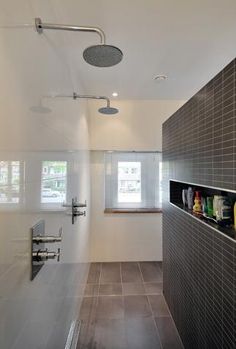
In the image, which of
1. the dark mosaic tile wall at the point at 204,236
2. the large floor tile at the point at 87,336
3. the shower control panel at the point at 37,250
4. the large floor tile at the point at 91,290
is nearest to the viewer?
the shower control panel at the point at 37,250

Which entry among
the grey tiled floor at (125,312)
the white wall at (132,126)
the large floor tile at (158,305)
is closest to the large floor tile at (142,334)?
the grey tiled floor at (125,312)

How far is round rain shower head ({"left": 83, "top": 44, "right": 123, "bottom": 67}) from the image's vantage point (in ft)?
3.46

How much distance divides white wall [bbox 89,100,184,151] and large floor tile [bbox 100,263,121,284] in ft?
5.74

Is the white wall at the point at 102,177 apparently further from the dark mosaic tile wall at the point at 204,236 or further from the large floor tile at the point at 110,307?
the dark mosaic tile wall at the point at 204,236

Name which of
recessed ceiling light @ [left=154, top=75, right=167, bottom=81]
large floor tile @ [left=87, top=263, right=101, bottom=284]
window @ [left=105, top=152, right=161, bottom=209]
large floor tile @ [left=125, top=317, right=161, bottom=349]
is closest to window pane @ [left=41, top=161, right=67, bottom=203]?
large floor tile @ [left=125, top=317, right=161, bottom=349]

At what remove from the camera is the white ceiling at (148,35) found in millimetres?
1407

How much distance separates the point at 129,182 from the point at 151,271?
1.33m

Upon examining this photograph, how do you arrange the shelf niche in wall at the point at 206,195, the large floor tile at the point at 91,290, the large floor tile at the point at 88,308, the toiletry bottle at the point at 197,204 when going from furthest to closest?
the large floor tile at the point at 91,290 → the large floor tile at the point at 88,308 → the toiletry bottle at the point at 197,204 → the shelf niche in wall at the point at 206,195

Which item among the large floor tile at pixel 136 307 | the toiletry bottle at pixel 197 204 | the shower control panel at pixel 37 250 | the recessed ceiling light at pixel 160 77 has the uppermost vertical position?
the recessed ceiling light at pixel 160 77

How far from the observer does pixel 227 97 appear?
1.14m

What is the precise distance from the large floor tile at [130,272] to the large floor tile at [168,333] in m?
0.81

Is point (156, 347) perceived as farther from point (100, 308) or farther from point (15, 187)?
point (15, 187)

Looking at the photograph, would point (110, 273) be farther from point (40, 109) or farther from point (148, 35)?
point (148, 35)

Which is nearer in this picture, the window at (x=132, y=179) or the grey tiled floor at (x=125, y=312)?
the grey tiled floor at (x=125, y=312)
